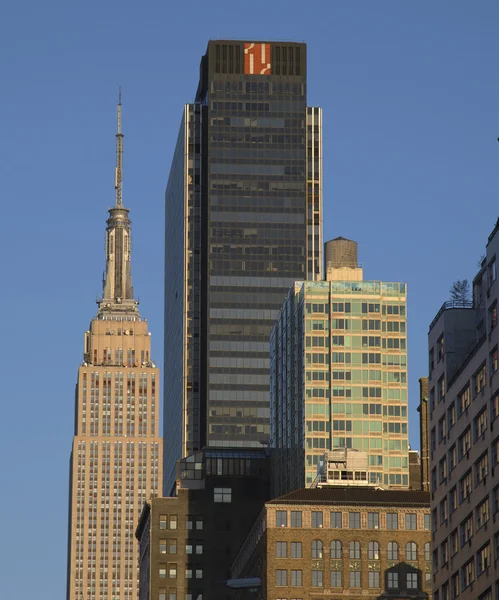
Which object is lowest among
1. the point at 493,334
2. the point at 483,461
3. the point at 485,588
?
the point at 485,588

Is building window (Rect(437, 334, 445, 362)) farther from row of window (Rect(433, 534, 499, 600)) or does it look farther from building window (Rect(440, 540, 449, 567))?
row of window (Rect(433, 534, 499, 600))

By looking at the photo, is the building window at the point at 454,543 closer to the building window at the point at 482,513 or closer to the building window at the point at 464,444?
the building window at the point at 464,444

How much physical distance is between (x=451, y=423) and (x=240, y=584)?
1028 inches

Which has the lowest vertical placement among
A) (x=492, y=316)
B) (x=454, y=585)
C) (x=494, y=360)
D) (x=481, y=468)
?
(x=454, y=585)

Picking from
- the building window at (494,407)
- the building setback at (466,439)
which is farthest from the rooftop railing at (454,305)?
the building window at (494,407)

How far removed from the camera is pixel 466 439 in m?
147

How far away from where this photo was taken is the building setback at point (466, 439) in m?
138

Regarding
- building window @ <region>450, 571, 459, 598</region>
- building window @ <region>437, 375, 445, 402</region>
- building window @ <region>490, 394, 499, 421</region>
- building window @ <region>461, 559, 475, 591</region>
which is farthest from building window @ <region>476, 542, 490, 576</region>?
building window @ <region>437, 375, 445, 402</region>

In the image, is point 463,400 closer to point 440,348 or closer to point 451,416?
point 451,416

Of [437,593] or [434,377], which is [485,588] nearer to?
[437,593]

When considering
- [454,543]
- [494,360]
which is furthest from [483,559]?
[494,360]

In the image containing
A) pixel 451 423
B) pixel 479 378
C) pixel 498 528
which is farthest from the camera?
pixel 451 423

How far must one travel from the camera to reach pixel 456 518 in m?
148

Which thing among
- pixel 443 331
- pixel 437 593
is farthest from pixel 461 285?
pixel 437 593
